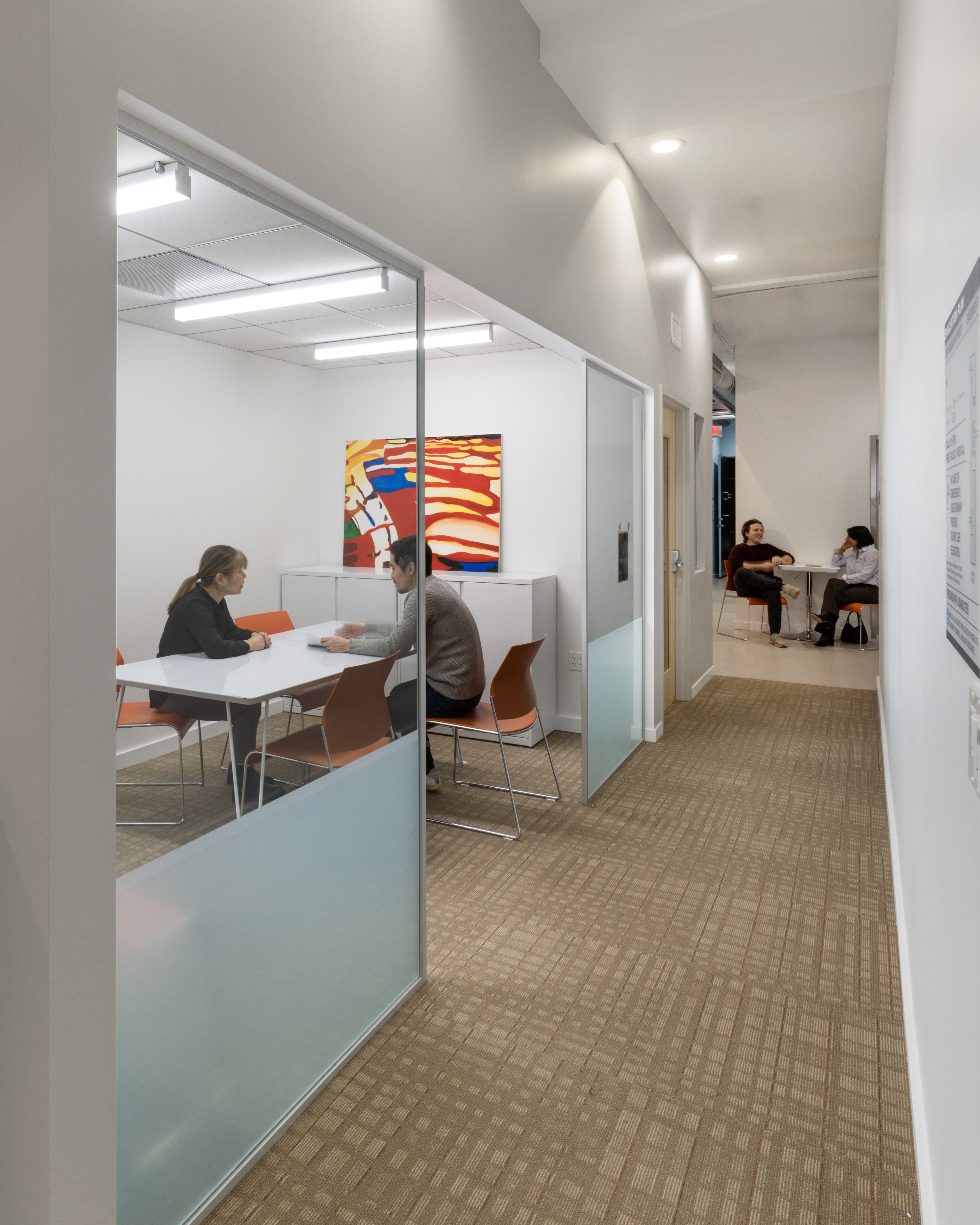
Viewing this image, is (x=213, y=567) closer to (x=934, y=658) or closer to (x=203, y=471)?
(x=203, y=471)

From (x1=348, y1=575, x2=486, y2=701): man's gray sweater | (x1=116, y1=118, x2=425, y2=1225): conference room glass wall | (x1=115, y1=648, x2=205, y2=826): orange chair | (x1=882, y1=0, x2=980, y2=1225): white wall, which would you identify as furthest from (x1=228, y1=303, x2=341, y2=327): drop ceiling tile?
(x1=348, y1=575, x2=486, y2=701): man's gray sweater

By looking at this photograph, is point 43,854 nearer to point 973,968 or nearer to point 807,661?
point 973,968

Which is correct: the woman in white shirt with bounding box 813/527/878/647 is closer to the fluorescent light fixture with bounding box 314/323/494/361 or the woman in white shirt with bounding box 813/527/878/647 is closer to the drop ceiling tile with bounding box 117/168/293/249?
the fluorescent light fixture with bounding box 314/323/494/361

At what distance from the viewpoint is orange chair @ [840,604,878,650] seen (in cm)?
903

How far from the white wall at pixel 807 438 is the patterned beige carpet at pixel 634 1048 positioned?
672cm

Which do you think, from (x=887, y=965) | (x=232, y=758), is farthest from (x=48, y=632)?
(x=887, y=965)

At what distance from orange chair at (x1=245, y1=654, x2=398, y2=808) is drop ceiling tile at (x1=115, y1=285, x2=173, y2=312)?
3.22ft

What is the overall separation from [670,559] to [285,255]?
454cm

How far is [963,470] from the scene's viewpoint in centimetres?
121

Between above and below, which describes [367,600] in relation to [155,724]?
above

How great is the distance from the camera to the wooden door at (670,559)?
5.84 meters

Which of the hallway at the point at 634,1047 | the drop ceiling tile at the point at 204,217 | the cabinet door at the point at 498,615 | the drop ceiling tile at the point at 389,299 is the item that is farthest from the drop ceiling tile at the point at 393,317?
the cabinet door at the point at 498,615

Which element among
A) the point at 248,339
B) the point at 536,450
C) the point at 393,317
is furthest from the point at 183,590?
the point at 536,450

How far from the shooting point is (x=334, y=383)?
213 centimetres
